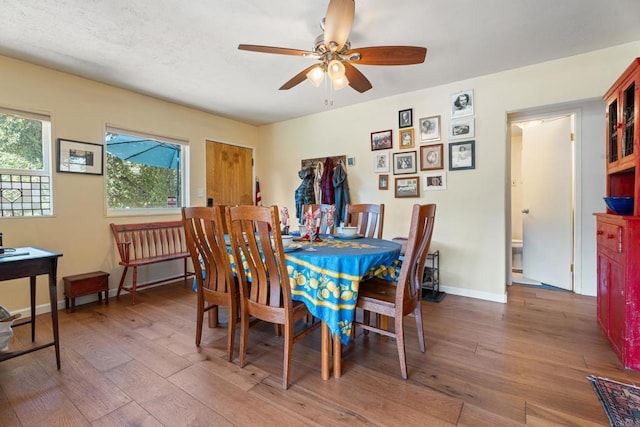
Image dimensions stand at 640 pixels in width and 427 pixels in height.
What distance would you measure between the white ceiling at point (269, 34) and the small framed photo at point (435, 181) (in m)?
1.02

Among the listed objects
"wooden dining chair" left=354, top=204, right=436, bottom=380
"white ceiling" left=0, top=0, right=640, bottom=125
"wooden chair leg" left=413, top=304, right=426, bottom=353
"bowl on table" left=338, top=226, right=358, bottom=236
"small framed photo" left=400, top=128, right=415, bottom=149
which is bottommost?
"wooden chair leg" left=413, top=304, right=426, bottom=353

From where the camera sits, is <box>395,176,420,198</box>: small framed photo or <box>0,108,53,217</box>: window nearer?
<box>0,108,53,217</box>: window

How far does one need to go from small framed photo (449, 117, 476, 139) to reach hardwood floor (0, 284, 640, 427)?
1.90m

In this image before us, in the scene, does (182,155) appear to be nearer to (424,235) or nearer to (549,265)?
(424,235)

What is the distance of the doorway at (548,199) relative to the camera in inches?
132

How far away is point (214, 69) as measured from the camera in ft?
9.62

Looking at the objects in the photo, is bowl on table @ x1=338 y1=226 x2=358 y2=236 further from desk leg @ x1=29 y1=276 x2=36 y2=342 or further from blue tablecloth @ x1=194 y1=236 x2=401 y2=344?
desk leg @ x1=29 y1=276 x2=36 y2=342

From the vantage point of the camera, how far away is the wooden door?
4434 mm

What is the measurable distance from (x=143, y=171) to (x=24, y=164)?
Answer: 1126 mm

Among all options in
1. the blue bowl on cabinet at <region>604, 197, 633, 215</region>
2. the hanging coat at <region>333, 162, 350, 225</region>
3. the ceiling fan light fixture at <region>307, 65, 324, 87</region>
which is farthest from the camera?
the hanging coat at <region>333, 162, 350, 225</region>

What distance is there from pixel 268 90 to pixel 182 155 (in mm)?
1609

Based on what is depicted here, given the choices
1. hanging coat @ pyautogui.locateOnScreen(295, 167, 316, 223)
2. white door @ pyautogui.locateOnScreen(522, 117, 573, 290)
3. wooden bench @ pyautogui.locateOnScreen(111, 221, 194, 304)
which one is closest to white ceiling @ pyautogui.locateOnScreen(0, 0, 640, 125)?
white door @ pyautogui.locateOnScreen(522, 117, 573, 290)

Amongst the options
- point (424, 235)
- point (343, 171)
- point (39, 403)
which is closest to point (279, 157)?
point (343, 171)

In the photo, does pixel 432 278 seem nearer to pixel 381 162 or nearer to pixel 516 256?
pixel 381 162
